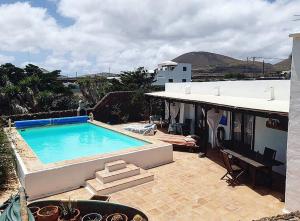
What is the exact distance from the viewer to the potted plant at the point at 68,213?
8848mm

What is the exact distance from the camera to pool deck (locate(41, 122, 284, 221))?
981cm

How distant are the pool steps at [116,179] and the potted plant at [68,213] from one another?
2.72 metres

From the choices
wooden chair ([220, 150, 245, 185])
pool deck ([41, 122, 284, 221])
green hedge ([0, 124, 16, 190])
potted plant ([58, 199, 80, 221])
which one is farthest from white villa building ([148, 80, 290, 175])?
green hedge ([0, 124, 16, 190])

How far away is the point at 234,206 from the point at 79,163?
22.3ft

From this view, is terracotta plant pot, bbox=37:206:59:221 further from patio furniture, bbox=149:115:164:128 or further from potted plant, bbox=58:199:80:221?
patio furniture, bbox=149:115:164:128

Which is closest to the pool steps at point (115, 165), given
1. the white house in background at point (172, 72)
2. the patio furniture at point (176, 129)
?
the patio furniture at point (176, 129)

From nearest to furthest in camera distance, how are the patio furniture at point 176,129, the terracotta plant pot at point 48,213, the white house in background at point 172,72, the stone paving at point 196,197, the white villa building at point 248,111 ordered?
the terracotta plant pot at point 48,213, the stone paving at point 196,197, the white villa building at point 248,111, the patio furniture at point 176,129, the white house in background at point 172,72

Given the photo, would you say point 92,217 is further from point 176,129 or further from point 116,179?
point 176,129

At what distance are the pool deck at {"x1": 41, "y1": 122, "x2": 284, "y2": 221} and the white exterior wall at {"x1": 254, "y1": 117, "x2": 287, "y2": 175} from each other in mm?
2323

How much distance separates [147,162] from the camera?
49.5 feet

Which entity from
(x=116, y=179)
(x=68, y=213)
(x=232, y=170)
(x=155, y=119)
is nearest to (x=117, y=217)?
(x=68, y=213)

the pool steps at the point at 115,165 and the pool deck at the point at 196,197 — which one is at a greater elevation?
the pool steps at the point at 115,165

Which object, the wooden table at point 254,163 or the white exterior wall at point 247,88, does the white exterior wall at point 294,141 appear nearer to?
the wooden table at point 254,163

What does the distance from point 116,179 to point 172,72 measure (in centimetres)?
6058
